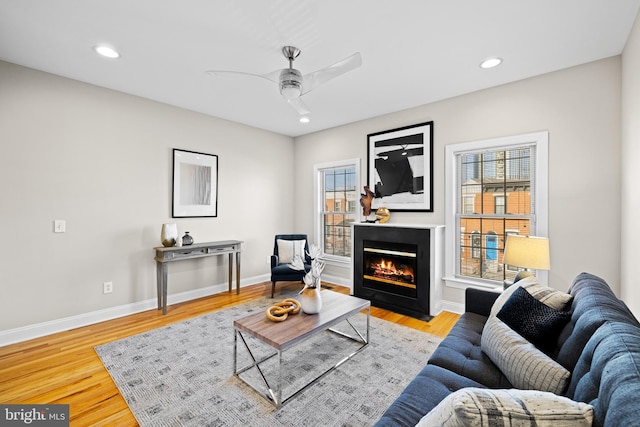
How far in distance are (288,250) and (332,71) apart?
295cm

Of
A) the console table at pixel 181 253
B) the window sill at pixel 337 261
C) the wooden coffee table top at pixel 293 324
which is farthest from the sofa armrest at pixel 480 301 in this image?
the console table at pixel 181 253

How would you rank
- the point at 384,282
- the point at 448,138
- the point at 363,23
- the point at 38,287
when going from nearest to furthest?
1. the point at 363,23
2. the point at 38,287
3. the point at 448,138
4. the point at 384,282

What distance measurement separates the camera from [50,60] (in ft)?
9.17

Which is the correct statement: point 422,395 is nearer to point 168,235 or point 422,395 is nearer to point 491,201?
point 491,201

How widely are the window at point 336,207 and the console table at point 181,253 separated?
5.38 ft

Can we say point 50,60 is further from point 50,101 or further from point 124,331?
point 124,331

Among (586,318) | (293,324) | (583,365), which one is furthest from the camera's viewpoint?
(293,324)

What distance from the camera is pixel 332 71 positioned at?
2332 mm

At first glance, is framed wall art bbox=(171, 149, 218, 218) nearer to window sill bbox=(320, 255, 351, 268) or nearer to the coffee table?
window sill bbox=(320, 255, 351, 268)

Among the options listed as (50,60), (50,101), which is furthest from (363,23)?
(50,101)

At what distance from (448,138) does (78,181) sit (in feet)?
14.7

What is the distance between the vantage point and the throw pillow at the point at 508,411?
728 millimetres

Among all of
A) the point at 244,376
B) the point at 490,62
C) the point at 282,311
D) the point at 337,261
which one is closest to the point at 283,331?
the point at 282,311

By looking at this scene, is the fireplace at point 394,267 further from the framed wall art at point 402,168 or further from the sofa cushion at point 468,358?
the sofa cushion at point 468,358
